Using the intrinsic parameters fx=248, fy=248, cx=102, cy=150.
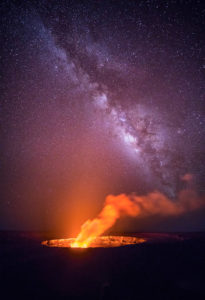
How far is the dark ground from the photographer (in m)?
11.0

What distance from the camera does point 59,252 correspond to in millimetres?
18016

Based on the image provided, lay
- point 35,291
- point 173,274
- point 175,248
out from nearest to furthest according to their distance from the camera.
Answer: point 35,291
point 173,274
point 175,248

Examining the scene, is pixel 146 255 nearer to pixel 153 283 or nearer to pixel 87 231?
pixel 153 283

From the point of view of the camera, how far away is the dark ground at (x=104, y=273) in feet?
36.2

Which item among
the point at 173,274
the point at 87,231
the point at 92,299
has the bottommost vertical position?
the point at 92,299

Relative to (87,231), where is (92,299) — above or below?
below

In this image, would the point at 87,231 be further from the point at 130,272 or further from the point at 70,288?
the point at 70,288

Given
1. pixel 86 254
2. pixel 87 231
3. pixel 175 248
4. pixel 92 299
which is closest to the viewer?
pixel 92 299

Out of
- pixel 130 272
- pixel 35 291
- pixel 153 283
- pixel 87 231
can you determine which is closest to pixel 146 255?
pixel 130 272

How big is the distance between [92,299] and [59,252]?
325 inches

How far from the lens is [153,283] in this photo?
481 inches

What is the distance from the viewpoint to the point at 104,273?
13.8m

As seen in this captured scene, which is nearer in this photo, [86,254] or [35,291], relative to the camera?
[35,291]

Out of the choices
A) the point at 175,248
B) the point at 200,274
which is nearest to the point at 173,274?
the point at 200,274
